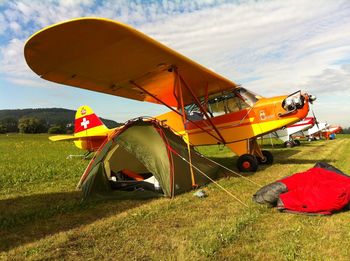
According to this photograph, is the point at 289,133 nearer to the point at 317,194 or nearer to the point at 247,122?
the point at 247,122

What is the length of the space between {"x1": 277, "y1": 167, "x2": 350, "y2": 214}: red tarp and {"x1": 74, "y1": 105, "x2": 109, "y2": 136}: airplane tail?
1103cm

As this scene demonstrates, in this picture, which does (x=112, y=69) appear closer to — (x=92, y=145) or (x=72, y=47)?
(x=72, y=47)

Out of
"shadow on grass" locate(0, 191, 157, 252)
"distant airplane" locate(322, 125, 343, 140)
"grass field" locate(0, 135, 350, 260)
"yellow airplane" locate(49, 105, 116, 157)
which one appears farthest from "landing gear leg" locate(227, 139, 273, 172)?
"distant airplane" locate(322, 125, 343, 140)

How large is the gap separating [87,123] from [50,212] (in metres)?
10.6

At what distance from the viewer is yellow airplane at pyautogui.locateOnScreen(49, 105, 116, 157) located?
13.9 meters

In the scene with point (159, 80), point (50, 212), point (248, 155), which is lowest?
point (248, 155)

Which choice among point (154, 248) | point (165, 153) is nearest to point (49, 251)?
point (154, 248)

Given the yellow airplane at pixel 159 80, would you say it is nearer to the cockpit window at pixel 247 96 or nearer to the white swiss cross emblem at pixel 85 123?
the cockpit window at pixel 247 96

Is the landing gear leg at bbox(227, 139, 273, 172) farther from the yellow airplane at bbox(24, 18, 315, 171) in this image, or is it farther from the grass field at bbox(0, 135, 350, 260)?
the grass field at bbox(0, 135, 350, 260)

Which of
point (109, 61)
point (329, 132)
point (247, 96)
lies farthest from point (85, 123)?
point (329, 132)

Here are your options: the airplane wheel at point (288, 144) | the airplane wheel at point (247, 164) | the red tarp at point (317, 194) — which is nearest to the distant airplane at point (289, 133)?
the airplane wheel at point (288, 144)

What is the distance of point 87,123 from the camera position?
50.5 ft

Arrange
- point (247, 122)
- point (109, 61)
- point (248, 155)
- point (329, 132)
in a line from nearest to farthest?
point (109, 61) → point (248, 155) → point (247, 122) → point (329, 132)

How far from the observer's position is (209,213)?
499 centimetres
